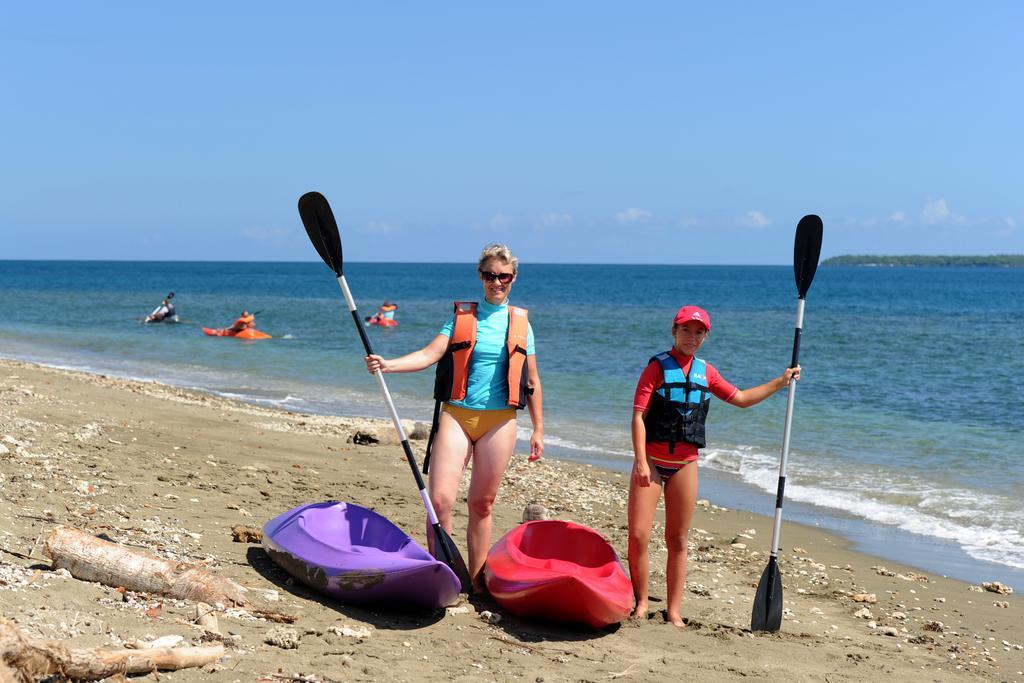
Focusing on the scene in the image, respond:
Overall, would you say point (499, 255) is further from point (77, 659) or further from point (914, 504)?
point (914, 504)

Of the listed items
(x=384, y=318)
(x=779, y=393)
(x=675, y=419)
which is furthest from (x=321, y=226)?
(x=384, y=318)

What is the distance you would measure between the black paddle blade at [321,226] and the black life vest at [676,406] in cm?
234

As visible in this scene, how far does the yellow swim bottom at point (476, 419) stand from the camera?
5.75m

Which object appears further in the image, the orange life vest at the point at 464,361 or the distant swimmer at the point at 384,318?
the distant swimmer at the point at 384,318

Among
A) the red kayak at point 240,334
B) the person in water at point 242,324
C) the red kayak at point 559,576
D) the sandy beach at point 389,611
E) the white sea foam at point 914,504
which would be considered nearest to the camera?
the sandy beach at point 389,611

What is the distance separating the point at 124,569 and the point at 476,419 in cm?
206

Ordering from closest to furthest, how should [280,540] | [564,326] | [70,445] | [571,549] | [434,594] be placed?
1. [434,594]
2. [280,540]
3. [571,549]
4. [70,445]
5. [564,326]

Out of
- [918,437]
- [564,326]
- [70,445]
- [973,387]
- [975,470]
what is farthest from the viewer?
[564,326]

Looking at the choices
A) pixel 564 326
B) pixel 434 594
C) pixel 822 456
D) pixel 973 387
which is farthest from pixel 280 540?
pixel 564 326

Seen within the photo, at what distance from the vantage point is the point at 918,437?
15.3 m

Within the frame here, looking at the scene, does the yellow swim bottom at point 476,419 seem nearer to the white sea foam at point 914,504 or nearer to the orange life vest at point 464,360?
the orange life vest at point 464,360

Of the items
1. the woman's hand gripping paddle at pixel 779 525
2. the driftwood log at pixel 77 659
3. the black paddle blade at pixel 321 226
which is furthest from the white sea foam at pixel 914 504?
the driftwood log at pixel 77 659

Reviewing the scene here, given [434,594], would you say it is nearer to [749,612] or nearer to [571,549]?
[571,549]

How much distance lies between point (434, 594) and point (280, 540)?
1076 millimetres
